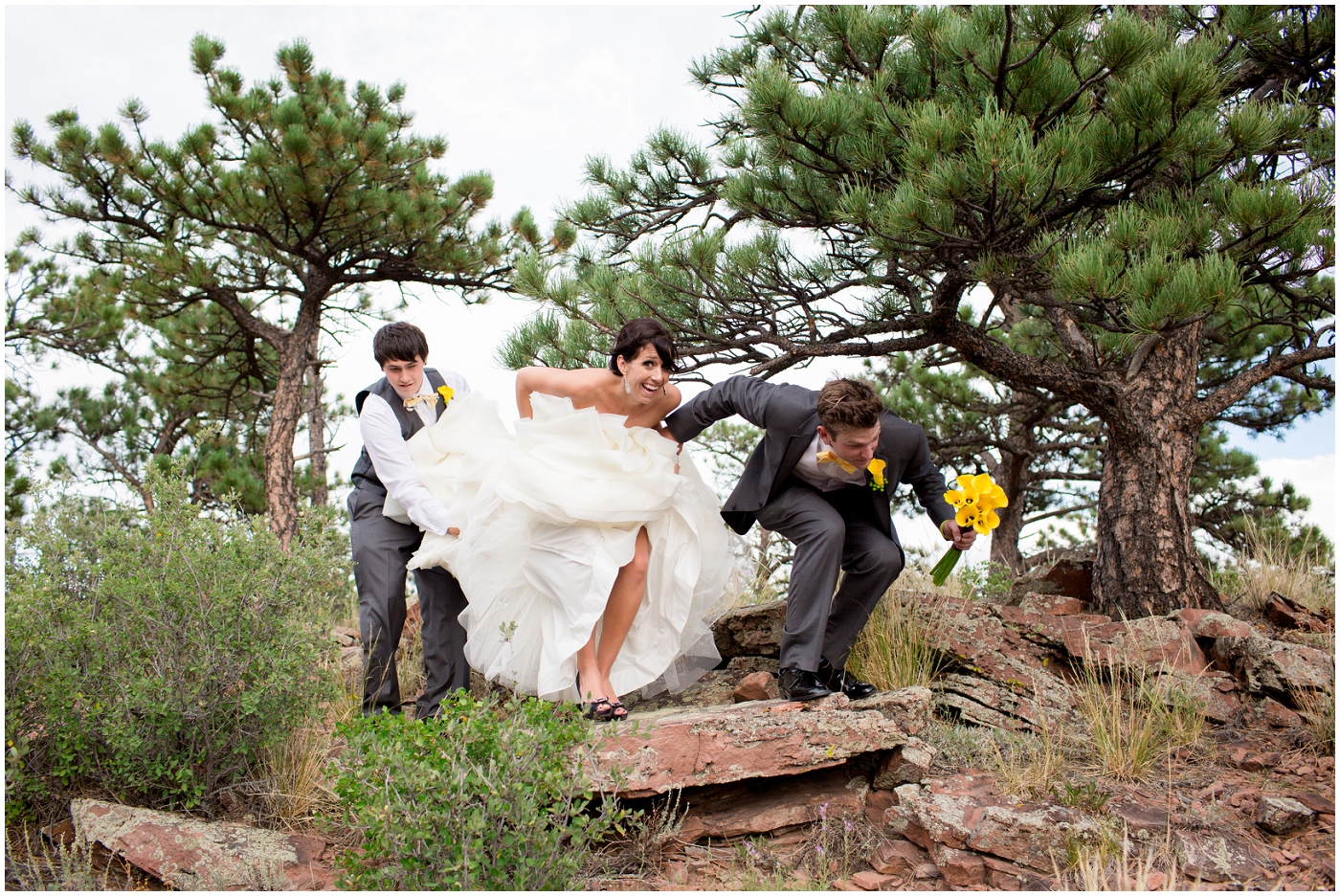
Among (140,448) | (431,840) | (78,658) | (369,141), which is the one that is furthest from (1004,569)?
(140,448)

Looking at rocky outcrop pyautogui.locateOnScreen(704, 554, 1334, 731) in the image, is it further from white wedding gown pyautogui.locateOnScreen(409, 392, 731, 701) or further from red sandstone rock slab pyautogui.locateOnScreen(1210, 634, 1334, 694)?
white wedding gown pyautogui.locateOnScreen(409, 392, 731, 701)

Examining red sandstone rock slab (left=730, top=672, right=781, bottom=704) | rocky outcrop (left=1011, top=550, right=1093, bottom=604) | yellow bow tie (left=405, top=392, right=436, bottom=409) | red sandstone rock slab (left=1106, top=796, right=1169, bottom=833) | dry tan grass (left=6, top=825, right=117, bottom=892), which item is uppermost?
yellow bow tie (left=405, top=392, right=436, bottom=409)

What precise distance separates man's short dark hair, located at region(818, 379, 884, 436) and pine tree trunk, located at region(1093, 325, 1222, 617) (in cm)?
264

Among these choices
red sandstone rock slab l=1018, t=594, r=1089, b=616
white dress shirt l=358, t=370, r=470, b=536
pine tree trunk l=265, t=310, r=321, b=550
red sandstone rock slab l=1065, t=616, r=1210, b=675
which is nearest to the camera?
white dress shirt l=358, t=370, r=470, b=536

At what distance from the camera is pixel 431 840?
275 cm

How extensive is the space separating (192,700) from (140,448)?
1216 centimetres

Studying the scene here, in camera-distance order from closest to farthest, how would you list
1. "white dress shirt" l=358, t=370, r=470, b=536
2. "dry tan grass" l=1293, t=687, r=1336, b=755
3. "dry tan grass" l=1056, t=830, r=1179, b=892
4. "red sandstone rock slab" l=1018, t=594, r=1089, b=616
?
"dry tan grass" l=1056, t=830, r=1179, b=892, "white dress shirt" l=358, t=370, r=470, b=536, "dry tan grass" l=1293, t=687, r=1336, b=755, "red sandstone rock slab" l=1018, t=594, r=1089, b=616

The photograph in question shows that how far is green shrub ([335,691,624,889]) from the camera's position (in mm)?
2678

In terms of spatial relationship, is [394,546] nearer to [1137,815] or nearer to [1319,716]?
[1137,815]

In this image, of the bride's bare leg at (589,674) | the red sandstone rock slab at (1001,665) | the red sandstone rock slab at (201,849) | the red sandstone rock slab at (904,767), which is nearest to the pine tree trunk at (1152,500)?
the red sandstone rock slab at (1001,665)

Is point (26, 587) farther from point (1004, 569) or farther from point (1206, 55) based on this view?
point (1004, 569)

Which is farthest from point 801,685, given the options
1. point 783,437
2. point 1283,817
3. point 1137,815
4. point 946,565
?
point 1283,817

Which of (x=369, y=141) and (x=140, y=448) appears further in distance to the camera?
(x=140, y=448)

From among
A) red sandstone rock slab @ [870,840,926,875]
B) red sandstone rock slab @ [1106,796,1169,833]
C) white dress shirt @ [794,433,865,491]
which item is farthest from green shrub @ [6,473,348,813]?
red sandstone rock slab @ [1106,796,1169,833]
